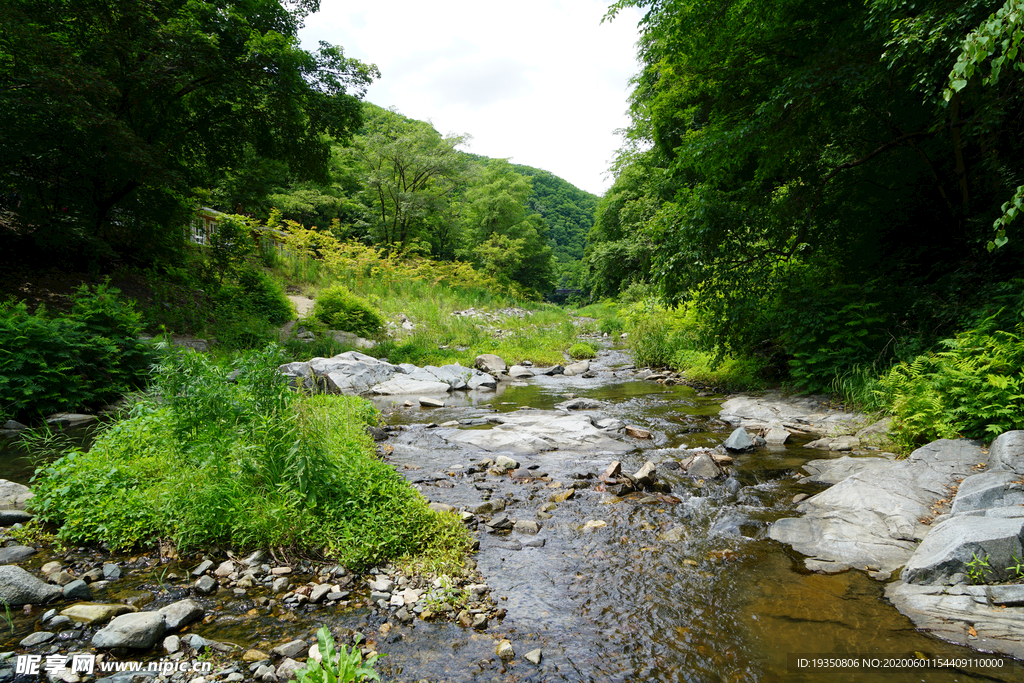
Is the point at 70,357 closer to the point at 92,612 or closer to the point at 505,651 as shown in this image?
the point at 92,612

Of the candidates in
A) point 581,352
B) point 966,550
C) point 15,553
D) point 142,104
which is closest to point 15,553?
point 15,553

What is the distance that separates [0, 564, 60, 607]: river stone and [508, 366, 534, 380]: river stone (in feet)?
37.5

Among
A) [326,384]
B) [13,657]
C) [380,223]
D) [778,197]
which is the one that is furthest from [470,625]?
[380,223]

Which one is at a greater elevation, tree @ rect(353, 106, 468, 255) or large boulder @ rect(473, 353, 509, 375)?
tree @ rect(353, 106, 468, 255)

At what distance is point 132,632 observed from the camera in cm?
255

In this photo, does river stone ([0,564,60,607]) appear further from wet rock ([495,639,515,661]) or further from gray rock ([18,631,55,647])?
wet rock ([495,639,515,661])

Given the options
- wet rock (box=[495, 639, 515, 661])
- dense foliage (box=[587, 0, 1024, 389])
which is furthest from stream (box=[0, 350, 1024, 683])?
dense foliage (box=[587, 0, 1024, 389])

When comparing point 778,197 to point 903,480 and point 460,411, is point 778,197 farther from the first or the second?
point 460,411

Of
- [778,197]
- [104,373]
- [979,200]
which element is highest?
[778,197]

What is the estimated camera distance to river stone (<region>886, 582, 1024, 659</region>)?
8.35 ft

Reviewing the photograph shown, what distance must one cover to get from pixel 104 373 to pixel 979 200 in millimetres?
14202

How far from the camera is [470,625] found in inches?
115

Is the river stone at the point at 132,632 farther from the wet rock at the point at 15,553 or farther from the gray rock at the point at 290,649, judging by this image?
the wet rock at the point at 15,553

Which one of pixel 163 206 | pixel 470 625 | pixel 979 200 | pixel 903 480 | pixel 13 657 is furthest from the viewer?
pixel 163 206
